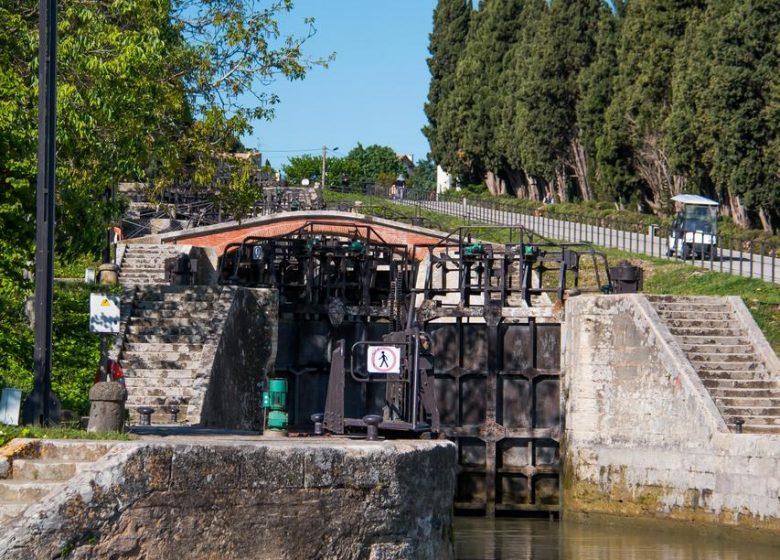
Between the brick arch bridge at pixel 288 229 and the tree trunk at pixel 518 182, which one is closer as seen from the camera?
the brick arch bridge at pixel 288 229

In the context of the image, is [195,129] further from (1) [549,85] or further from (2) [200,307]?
(1) [549,85]

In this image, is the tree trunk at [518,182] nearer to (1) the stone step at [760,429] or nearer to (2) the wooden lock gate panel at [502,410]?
(2) the wooden lock gate panel at [502,410]

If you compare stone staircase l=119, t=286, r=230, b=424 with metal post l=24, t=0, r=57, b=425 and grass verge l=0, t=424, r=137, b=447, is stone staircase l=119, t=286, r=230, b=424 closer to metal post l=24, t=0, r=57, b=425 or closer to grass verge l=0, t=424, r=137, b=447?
metal post l=24, t=0, r=57, b=425

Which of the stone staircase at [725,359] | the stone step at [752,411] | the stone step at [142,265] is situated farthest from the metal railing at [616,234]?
the stone step at [142,265]

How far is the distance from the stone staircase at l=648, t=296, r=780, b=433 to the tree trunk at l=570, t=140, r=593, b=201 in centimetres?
3318

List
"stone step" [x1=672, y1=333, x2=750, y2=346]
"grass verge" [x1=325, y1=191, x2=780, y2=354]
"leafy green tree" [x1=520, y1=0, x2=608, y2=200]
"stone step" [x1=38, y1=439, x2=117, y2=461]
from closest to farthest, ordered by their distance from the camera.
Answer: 1. "stone step" [x1=38, y1=439, x2=117, y2=461]
2. "stone step" [x1=672, y1=333, x2=750, y2=346]
3. "grass verge" [x1=325, y1=191, x2=780, y2=354]
4. "leafy green tree" [x1=520, y1=0, x2=608, y2=200]

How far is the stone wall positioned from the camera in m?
10.6

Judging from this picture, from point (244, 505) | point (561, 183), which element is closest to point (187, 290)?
point (244, 505)

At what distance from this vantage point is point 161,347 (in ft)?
75.1

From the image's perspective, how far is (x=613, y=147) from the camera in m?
51.3

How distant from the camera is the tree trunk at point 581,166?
5831 cm

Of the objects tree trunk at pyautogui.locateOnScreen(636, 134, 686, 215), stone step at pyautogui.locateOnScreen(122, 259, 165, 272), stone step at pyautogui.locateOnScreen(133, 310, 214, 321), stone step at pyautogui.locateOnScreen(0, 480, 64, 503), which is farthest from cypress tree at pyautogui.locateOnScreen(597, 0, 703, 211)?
stone step at pyautogui.locateOnScreen(0, 480, 64, 503)

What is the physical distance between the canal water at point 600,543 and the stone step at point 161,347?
495 centimetres

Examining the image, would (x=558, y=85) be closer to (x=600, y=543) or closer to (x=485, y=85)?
(x=485, y=85)
